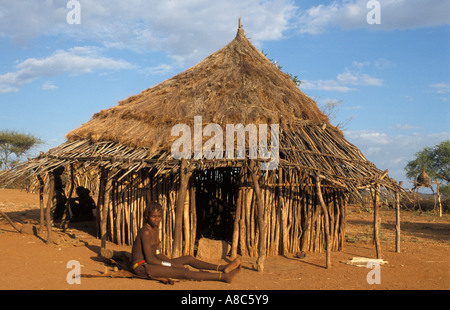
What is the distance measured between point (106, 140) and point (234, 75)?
2996 millimetres

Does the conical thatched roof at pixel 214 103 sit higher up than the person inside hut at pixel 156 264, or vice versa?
the conical thatched roof at pixel 214 103

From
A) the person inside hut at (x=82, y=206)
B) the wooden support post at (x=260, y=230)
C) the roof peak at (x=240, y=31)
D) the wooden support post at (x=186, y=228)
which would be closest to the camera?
the wooden support post at (x=260, y=230)

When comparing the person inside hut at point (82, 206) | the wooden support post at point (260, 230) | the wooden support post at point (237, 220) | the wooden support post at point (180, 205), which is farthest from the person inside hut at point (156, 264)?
the person inside hut at point (82, 206)

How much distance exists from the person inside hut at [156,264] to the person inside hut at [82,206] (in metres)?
5.57

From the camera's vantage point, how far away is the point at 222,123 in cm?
744

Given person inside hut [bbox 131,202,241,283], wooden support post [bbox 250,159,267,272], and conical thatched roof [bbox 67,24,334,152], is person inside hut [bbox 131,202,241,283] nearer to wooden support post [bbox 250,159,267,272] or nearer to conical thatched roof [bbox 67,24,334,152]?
wooden support post [bbox 250,159,267,272]

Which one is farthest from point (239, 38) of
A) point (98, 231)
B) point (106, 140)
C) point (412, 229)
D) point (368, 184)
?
point (412, 229)

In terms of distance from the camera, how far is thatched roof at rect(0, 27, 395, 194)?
7.15m

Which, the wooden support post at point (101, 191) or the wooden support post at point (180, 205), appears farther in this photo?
the wooden support post at point (101, 191)

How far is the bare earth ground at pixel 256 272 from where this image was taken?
5234mm

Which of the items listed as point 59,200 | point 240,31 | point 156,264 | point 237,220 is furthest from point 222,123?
point 59,200

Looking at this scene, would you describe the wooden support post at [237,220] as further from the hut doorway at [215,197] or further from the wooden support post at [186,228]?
the hut doorway at [215,197]

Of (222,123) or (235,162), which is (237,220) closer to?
(235,162)
